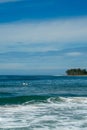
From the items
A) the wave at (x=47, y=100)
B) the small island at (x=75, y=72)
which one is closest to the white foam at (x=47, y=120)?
the wave at (x=47, y=100)

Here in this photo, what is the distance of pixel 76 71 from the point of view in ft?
556

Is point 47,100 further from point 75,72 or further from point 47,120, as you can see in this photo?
point 75,72

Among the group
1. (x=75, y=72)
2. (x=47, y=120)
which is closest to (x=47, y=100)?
(x=47, y=120)

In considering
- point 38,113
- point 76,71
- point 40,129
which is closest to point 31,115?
point 38,113

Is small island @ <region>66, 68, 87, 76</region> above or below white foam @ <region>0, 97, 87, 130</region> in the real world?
above

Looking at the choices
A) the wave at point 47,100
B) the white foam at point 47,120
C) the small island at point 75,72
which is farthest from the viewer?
the small island at point 75,72

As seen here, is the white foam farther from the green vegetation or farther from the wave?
the green vegetation

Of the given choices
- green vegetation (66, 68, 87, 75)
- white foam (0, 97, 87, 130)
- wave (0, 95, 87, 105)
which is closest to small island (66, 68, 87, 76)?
green vegetation (66, 68, 87, 75)

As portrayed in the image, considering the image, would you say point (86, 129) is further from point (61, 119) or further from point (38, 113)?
point (38, 113)

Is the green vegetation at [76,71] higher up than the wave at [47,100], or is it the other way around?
the green vegetation at [76,71]

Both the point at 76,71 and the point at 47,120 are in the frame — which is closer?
the point at 47,120

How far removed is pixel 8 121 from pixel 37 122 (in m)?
A: 1.49

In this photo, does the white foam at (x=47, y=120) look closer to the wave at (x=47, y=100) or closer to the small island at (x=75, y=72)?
the wave at (x=47, y=100)

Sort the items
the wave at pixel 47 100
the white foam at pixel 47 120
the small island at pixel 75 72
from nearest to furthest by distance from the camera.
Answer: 1. the white foam at pixel 47 120
2. the wave at pixel 47 100
3. the small island at pixel 75 72
